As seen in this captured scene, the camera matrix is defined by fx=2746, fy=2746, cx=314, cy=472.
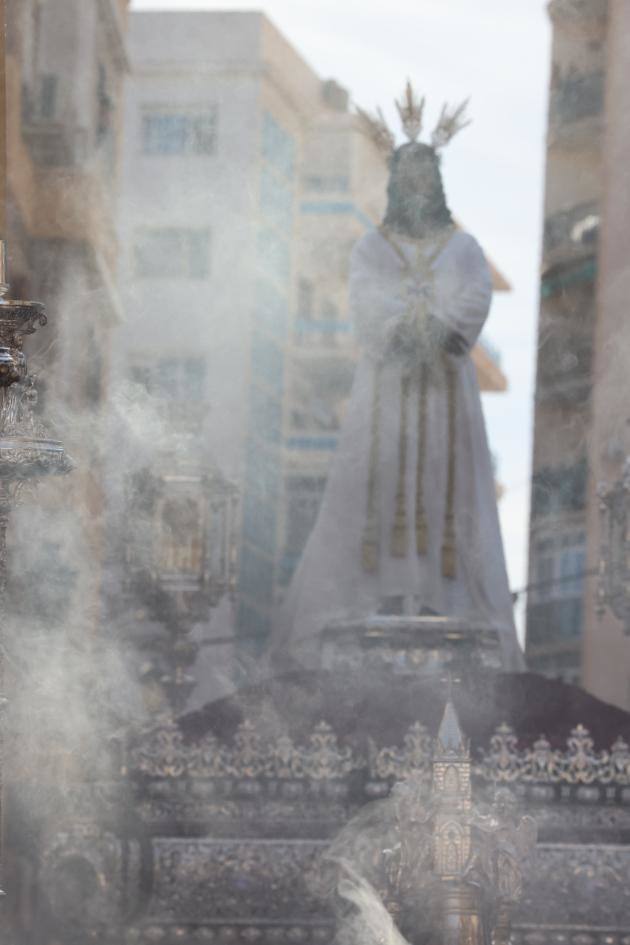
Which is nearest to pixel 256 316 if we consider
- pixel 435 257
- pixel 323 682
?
pixel 435 257

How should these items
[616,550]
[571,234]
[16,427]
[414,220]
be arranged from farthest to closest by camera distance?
[571,234], [414,220], [616,550], [16,427]

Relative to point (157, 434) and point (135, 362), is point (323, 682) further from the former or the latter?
point (135, 362)

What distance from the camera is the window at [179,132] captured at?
20.3m

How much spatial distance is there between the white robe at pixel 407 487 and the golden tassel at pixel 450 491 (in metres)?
0.03

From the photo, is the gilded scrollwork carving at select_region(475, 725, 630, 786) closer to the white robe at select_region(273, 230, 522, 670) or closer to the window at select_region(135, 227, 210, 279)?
the white robe at select_region(273, 230, 522, 670)

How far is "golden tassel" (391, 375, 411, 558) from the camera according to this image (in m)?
16.1

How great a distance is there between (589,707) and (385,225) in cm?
357

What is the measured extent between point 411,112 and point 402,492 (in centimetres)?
234

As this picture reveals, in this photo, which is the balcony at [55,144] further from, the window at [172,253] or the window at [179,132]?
the window at [179,132]

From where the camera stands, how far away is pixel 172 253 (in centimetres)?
2000

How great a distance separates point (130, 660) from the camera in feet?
53.0

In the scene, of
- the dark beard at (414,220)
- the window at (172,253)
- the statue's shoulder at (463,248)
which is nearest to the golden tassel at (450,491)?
the statue's shoulder at (463,248)

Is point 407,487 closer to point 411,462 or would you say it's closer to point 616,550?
point 411,462

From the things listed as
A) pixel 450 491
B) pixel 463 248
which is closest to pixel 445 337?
pixel 463 248
